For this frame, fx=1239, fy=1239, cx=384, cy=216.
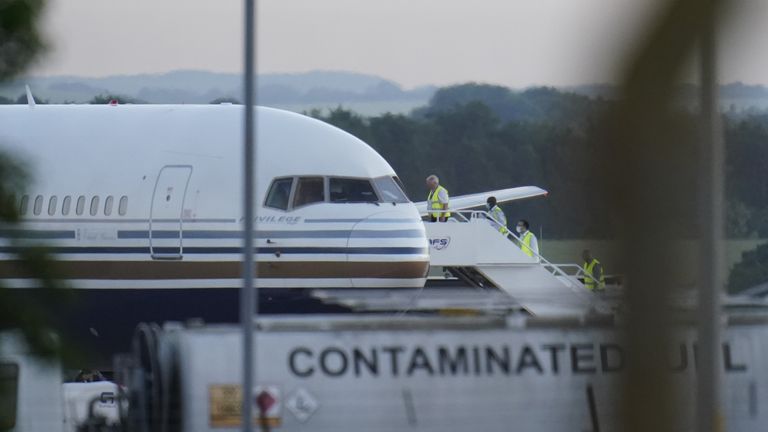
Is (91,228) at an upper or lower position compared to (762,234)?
upper

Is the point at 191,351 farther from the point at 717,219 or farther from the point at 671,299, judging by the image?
the point at 671,299

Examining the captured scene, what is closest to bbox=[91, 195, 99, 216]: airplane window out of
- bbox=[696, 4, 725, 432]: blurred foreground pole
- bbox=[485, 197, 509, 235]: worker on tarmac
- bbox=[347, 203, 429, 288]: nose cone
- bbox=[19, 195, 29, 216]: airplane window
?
bbox=[347, 203, 429, 288]: nose cone

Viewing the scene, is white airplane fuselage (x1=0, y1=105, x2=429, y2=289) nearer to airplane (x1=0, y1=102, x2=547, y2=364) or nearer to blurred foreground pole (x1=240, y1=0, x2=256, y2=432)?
airplane (x1=0, y1=102, x2=547, y2=364)

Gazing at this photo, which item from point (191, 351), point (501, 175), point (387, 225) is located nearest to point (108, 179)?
point (387, 225)

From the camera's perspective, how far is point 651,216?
1648mm

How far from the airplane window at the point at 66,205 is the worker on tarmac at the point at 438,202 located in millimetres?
8006

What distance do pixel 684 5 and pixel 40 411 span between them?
8.30 m

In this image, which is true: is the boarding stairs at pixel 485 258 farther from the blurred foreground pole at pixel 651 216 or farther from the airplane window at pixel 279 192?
the blurred foreground pole at pixel 651 216

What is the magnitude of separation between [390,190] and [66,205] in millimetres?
4598

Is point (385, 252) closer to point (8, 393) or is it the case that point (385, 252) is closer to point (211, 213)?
point (211, 213)

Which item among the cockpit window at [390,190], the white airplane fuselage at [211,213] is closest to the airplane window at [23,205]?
the white airplane fuselage at [211,213]

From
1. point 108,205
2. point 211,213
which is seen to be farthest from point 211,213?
point 108,205

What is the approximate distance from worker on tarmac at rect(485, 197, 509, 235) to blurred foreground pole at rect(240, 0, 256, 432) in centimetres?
1663

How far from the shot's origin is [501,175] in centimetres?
856
